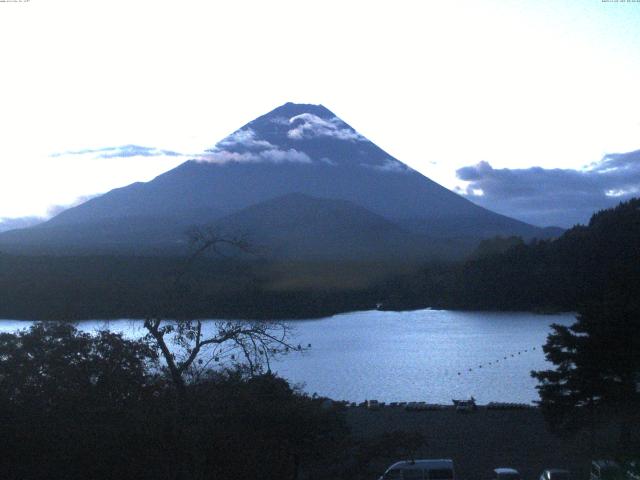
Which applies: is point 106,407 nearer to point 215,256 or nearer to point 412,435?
point 215,256

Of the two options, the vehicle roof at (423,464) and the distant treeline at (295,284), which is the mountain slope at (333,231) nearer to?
the distant treeline at (295,284)

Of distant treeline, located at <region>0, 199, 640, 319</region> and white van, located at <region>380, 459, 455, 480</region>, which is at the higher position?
distant treeline, located at <region>0, 199, 640, 319</region>

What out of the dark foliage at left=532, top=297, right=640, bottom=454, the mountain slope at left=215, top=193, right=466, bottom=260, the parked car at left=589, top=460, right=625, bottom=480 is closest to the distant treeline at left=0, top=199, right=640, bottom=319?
the mountain slope at left=215, top=193, right=466, bottom=260

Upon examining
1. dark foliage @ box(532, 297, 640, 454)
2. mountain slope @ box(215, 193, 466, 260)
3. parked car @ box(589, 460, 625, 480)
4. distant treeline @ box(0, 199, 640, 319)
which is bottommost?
parked car @ box(589, 460, 625, 480)

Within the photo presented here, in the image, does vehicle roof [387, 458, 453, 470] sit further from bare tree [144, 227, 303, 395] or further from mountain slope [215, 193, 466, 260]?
mountain slope [215, 193, 466, 260]

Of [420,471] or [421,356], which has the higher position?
[420,471]

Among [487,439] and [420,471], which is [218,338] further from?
[487,439]

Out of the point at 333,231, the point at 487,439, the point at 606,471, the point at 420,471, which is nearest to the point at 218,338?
the point at 420,471

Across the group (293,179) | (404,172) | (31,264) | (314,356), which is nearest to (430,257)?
(314,356)
